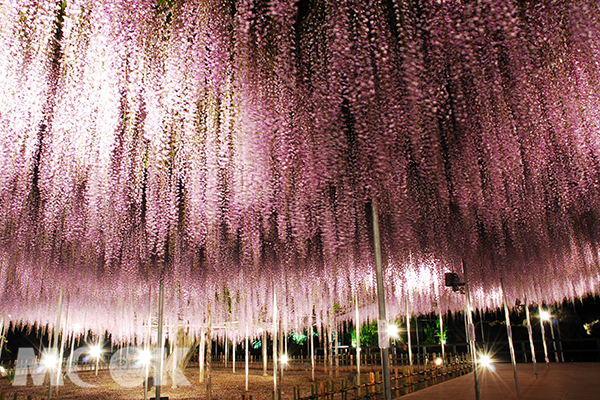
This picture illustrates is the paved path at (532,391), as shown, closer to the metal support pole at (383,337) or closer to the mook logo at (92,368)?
the metal support pole at (383,337)

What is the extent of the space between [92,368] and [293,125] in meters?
28.2

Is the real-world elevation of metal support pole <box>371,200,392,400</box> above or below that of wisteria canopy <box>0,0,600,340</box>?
below

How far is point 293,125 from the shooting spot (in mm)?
5578

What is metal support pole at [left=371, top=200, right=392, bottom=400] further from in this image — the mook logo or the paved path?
the paved path

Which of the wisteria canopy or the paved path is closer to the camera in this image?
the wisteria canopy

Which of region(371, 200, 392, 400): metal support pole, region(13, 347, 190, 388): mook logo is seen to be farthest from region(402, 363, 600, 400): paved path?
region(13, 347, 190, 388): mook logo

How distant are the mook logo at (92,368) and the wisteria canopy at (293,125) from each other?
3.19m

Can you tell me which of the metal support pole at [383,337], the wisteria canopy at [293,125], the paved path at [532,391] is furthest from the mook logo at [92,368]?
the paved path at [532,391]

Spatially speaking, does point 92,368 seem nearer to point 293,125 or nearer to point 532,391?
point 532,391

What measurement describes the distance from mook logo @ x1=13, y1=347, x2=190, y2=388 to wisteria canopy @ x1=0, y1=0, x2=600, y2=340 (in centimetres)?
319

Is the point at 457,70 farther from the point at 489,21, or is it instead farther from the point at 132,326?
the point at 132,326

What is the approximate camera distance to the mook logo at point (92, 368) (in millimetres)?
11433

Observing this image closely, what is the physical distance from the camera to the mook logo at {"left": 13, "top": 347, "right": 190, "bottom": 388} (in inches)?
450

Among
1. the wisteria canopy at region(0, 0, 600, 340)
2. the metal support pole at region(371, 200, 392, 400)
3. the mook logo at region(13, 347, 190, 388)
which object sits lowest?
the mook logo at region(13, 347, 190, 388)
